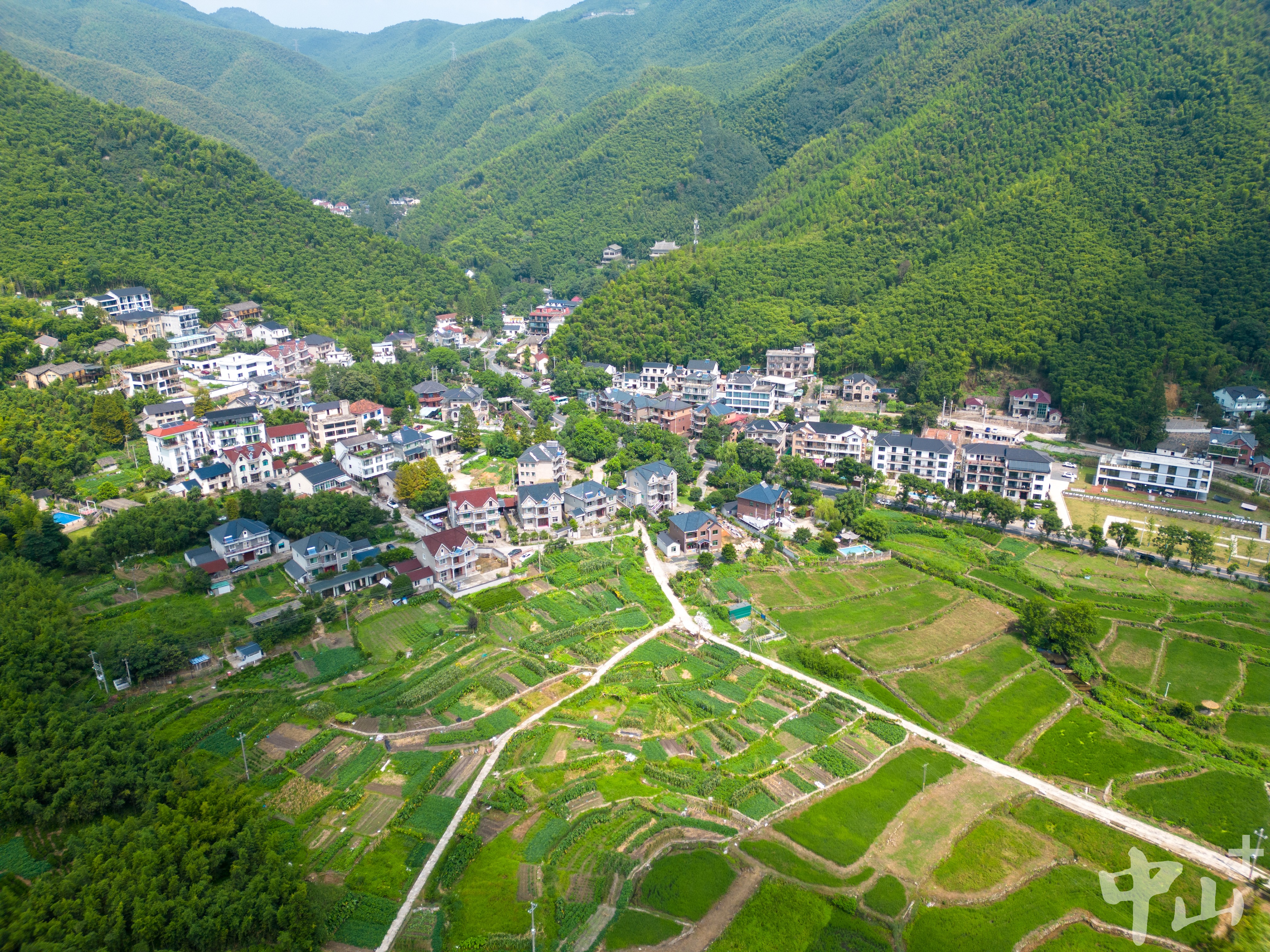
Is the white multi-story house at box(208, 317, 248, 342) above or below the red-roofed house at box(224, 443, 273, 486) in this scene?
above

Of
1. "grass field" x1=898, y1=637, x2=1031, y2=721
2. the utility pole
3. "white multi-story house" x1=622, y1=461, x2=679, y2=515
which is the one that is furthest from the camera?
"white multi-story house" x1=622, y1=461, x2=679, y2=515

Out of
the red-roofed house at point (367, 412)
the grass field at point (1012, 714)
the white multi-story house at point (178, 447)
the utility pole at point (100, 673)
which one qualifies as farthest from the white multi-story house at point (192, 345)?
the grass field at point (1012, 714)

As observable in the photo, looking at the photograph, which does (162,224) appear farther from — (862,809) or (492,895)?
(862,809)

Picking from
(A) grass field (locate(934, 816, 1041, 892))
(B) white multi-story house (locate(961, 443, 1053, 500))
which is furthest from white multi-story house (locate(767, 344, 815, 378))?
(A) grass field (locate(934, 816, 1041, 892))

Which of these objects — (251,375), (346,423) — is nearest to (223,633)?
(346,423)

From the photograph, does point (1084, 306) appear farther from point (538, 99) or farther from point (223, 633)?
point (538, 99)

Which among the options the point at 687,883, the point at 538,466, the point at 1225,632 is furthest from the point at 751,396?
the point at 687,883

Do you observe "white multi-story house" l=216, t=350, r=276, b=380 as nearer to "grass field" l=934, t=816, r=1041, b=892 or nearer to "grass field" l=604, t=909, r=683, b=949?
"grass field" l=604, t=909, r=683, b=949

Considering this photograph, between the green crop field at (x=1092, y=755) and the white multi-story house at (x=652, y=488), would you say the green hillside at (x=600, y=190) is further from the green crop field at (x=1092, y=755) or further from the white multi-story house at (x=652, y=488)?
the green crop field at (x=1092, y=755)
